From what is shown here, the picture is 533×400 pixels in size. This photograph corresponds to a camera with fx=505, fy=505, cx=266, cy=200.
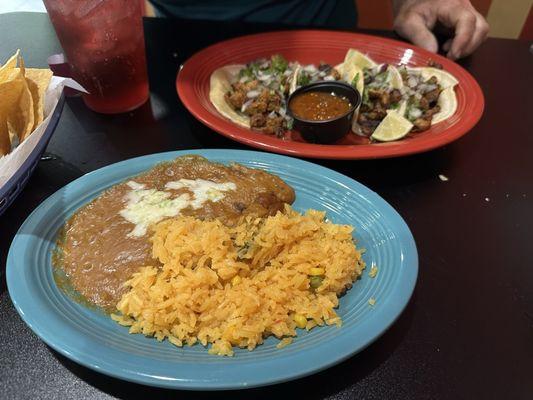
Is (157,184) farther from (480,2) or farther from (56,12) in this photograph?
(480,2)

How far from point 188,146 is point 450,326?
4.47 feet

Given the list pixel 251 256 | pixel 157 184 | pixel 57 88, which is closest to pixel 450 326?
pixel 251 256

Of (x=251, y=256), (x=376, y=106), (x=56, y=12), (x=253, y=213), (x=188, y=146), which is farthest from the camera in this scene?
(x=376, y=106)

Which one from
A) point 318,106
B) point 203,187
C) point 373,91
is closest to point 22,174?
point 203,187

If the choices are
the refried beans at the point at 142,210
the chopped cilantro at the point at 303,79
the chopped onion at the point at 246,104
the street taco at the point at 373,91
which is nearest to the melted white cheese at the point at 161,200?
the refried beans at the point at 142,210

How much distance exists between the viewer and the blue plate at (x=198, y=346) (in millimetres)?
1197

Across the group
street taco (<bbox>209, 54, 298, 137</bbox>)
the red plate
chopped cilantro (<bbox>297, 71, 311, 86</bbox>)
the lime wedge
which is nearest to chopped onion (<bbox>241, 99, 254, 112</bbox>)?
street taco (<bbox>209, 54, 298, 137</bbox>)

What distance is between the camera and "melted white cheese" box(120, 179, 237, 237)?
1628 millimetres

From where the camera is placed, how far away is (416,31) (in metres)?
3.16

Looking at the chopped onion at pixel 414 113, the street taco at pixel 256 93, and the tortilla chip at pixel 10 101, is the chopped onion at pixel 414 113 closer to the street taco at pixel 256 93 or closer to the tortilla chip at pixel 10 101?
the street taco at pixel 256 93

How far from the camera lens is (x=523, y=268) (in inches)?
67.6

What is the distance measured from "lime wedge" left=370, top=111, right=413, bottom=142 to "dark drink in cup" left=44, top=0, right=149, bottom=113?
116 cm

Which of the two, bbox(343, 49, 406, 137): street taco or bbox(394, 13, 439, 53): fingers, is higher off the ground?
bbox(394, 13, 439, 53): fingers

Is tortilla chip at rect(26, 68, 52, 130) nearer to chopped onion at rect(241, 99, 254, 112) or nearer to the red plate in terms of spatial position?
the red plate
